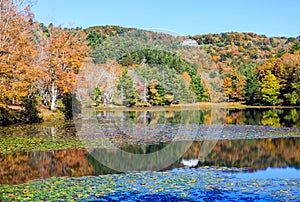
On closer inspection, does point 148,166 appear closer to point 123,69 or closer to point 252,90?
point 123,69

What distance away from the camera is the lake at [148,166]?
8.68m

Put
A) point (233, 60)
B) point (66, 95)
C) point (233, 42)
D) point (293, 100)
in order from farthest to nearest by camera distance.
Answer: point (233, 42), point (233, 60), point (293, 100), point (66, 95)

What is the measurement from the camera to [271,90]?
5672cm

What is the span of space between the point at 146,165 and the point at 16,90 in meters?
13.3

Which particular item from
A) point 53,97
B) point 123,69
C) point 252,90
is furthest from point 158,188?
point 252,90

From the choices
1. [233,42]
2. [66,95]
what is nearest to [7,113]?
[66,95]

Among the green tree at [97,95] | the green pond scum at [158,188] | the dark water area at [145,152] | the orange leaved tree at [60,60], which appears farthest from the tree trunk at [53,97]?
the green pond scum at [158,188]

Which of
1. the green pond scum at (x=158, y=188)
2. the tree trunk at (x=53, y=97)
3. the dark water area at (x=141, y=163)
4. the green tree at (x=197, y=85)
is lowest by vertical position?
the green pond scum at (x=158, y=188)

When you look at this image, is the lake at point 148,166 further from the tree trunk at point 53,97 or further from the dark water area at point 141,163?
the tree trunk at point 53,97

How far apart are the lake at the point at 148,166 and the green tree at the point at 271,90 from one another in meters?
38.4

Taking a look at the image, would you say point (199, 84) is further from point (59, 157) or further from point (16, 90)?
point (59, 157)

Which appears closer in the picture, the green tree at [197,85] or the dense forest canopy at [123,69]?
the dense forest canopy at [123,69]

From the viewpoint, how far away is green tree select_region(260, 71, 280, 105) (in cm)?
5662

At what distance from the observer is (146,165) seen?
40.2ft
